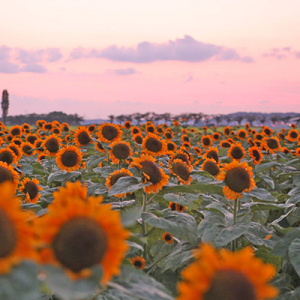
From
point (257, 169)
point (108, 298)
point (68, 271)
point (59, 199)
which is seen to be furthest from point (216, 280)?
point (257, 169)

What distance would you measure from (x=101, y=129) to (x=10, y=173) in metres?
3.15

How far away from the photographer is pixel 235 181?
3.22 m

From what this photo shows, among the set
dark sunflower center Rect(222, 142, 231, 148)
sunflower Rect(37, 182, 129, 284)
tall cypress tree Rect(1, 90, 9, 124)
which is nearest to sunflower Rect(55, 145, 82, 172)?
sunflower Rect(37, 182, 129, 284)

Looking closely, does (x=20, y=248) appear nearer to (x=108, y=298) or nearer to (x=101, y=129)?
(x=108, y=298)

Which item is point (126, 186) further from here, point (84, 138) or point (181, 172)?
point (84, 138)

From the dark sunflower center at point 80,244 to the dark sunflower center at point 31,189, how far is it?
131 inches

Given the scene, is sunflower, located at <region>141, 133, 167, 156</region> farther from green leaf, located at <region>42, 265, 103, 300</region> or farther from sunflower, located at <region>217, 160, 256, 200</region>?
green leaf, located at <region>42, 265, 103, 300</region>

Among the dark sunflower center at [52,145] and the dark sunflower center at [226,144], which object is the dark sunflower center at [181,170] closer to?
the dark sunflower center at [52,145]

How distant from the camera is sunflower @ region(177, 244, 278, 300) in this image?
1.22m

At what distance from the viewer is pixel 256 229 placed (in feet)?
11.8

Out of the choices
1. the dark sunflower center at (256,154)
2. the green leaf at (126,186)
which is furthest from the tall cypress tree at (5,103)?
the green leaf at (126,186)

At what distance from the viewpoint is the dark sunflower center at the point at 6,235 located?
109cm

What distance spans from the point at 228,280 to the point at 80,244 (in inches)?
20.5

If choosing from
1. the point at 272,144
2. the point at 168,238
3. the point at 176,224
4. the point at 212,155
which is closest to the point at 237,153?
the point at 212,155
